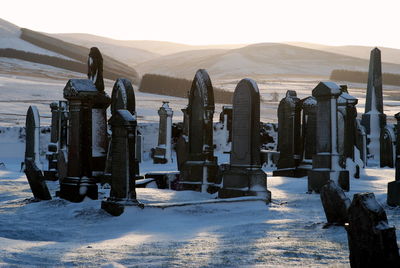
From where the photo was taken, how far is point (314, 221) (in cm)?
876

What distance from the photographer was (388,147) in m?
19.4

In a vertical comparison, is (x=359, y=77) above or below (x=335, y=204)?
above

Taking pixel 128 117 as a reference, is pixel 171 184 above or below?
below

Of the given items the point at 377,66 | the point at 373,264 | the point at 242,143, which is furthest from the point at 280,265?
the point at 377,66

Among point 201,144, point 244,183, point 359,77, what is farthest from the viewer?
point 359,77

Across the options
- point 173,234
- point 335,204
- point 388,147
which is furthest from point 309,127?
point 173,234

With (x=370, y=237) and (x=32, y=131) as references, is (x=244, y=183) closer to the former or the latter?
(x=370, y=237)

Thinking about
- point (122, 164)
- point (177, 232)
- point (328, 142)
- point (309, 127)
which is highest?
point (309, 127)

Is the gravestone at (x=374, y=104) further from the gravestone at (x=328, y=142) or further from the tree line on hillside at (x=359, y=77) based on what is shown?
the tree line on hillside at (x=359, y=77)

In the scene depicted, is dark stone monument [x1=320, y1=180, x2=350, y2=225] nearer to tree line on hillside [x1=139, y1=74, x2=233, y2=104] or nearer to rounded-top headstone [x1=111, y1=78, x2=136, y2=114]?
rounded-top headstone [x1=111, y1=78, x2=136, y2=114]

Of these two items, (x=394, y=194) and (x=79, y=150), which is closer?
(x=394, y=194)

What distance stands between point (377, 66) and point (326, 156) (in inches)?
475

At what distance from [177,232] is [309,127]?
802 centimetres

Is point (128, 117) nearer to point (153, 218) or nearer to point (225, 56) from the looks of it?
point (153, 218)
